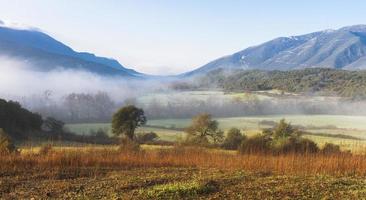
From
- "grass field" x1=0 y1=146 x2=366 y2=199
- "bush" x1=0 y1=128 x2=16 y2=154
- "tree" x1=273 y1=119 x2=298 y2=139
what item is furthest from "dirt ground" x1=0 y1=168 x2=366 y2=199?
"tree" x1=273 y1=119 x2=298 y2=139

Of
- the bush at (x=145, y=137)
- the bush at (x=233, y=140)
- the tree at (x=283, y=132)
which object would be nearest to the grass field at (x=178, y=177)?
the tree at (x=283, y=132)

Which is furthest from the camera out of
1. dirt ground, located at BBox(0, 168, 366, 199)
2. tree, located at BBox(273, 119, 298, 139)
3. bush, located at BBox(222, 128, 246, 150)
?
bush, located at BBox(222, 128, 246, 150)

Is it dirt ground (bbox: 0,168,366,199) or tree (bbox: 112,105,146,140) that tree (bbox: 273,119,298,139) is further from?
dirt ground (bbox: 0,168,366,199)

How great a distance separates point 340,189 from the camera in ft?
42.3

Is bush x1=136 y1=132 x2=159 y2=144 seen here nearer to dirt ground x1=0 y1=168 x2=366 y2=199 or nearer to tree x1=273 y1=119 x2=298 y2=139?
tree x1=273 y1=119 x2=298 y2=139

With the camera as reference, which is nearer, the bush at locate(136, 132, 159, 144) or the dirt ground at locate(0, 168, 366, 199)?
the dirt ground at locate(0, 168, 366, 199)

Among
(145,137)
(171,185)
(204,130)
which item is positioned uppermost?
(171,185)

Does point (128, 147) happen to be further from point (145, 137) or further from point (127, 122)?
point (145, 137)

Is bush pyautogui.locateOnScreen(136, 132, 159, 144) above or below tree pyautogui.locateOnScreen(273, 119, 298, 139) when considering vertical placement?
below

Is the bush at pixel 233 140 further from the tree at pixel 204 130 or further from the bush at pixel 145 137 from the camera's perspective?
the bush at pixel 145 137

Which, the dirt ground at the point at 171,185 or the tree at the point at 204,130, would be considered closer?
the dirt ground at the point at 171,185

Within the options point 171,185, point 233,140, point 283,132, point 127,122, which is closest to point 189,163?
point 171,185

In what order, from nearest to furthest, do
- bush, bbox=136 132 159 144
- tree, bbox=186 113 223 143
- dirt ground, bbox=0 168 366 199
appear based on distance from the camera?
dirt ground, bbox=0 168 366 199, tree, bbox=186 113 223 143, bush, bbox=136 132 159 144

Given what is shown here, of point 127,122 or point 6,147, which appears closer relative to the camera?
point 6,147
